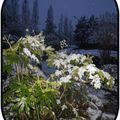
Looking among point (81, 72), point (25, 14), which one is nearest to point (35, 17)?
point (25, 14)

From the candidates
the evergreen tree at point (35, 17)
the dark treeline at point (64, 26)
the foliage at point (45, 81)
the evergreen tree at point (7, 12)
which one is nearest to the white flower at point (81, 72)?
the foliage at point (45, 81)

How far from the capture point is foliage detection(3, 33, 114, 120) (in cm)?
160

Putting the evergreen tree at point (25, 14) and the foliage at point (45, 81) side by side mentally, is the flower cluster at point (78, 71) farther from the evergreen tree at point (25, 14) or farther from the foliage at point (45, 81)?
the evergreen tree at point (25, 14)

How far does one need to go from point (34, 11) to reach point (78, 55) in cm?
26

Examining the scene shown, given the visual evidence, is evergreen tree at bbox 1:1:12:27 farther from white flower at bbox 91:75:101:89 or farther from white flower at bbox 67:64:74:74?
white flower at bbox 91:75:101:89

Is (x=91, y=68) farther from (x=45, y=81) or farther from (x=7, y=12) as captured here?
(x=7, y=12)

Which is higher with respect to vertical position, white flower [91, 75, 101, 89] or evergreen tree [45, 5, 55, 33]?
evergreen tree [45, 5, 55, 33]

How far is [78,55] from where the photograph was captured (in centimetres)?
166

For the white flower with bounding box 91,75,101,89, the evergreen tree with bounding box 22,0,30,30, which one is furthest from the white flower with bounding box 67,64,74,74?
the evergreen tree with bounding box 22,0,30,30

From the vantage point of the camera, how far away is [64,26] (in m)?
1.66

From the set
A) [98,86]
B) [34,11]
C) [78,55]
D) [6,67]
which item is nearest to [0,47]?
[6,67]

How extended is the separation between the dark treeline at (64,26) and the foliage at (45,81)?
0.05 meters

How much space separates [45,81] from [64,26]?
238mm

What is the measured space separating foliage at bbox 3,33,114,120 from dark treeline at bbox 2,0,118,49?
50mm
